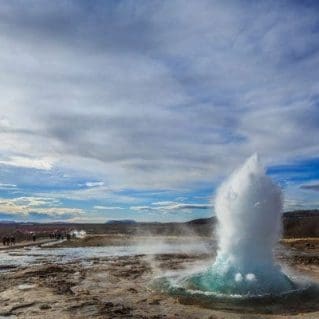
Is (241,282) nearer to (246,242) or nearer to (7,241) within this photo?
(246,242)

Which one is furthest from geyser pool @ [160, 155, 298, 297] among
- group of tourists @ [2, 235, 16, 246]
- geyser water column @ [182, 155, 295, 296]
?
group of tourists @ [2, 235, 16, 246]

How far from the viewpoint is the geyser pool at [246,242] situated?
53.7 ft

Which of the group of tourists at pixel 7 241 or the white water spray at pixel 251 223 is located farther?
the group of tourists at pixel 7 241

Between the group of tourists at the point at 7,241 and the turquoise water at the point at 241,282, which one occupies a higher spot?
the group of tourists at the point at 7,241

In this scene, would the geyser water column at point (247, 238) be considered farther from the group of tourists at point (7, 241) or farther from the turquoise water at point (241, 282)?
the group of tourists at point (7, 241)

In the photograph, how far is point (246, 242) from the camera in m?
17.5

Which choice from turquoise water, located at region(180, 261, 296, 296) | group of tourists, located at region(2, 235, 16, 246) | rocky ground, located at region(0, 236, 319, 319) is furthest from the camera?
group of tourists, located at region(2, 235, 16, 246)

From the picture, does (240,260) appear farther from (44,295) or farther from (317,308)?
(44,295)

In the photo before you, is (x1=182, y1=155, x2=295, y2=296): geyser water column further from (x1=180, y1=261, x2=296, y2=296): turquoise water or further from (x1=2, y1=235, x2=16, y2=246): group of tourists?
(x1=2, y1=235, x2=16, y2=246): group of tourists

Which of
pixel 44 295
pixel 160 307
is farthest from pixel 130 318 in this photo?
pixel 44 295

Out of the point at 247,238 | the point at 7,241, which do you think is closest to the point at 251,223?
the point at 247,238

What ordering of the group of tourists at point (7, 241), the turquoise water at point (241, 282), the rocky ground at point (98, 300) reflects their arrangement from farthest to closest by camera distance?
1. the group of tourists at point (7, 241)
2. the turquoise water at point (241, 282)
3. the rocky ground at point (98, 300)

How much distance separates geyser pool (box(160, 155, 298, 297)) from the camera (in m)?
16.4

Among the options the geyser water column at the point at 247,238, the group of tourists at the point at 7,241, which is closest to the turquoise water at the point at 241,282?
the geyser water column at the point at 247,238
